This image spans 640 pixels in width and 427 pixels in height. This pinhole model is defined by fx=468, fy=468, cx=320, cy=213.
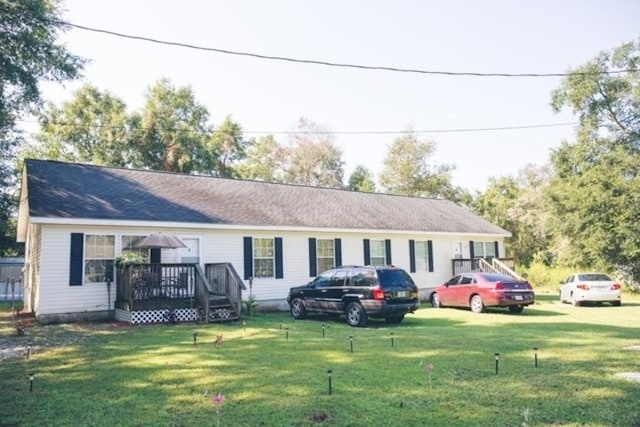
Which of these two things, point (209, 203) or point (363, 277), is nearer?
point (363, 277)

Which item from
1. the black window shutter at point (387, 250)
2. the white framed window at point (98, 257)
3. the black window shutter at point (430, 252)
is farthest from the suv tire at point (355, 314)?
the black window shutter at point (430, 252)

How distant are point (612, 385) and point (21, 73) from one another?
21.1 meters

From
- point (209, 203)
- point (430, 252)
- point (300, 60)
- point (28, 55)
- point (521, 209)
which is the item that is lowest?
point (430, 252)

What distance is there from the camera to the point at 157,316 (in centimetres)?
1374

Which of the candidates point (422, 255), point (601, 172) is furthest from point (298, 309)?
point (601, 172)

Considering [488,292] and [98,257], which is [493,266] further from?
[98,257]

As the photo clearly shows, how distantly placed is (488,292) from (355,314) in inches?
A: 219

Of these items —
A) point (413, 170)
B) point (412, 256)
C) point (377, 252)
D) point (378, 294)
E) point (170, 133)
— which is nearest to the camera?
point (378, 294)

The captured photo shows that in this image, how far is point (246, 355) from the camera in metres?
8.60

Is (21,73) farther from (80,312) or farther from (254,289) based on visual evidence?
(254,289)

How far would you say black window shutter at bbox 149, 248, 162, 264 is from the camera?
1546 cm

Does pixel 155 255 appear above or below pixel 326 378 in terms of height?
above

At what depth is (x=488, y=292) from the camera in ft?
52.1

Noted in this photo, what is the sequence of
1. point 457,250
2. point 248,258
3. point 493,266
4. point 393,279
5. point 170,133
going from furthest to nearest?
point 170,133, point 457,250, point 493,266, point 248,258, point 393,279
